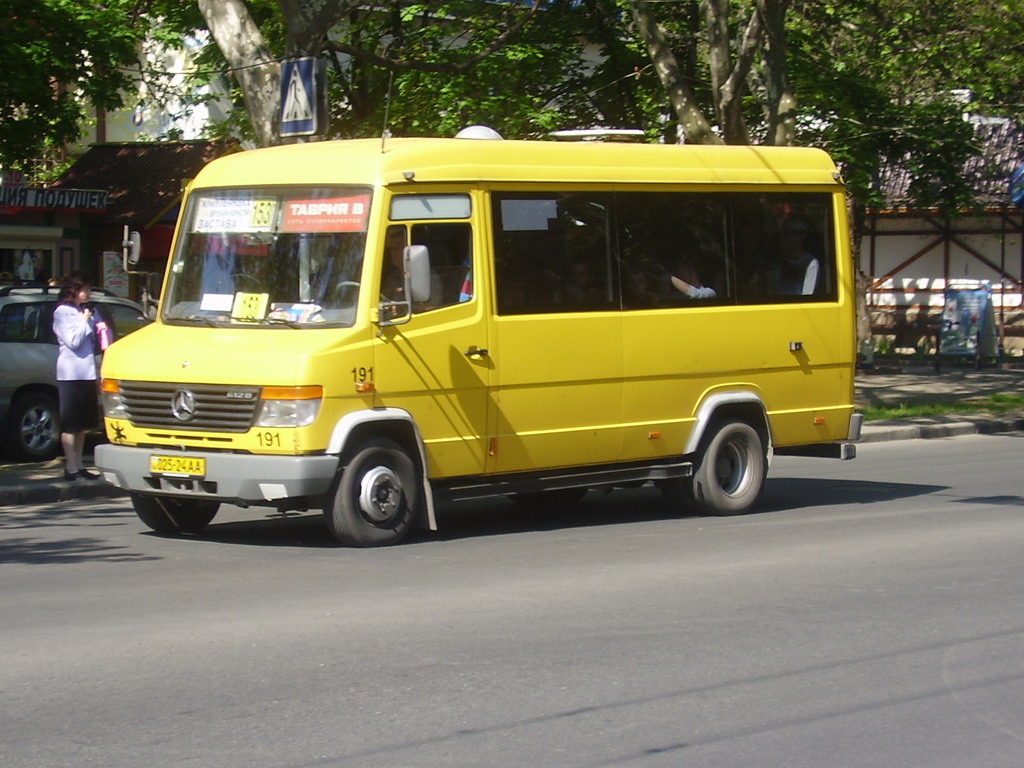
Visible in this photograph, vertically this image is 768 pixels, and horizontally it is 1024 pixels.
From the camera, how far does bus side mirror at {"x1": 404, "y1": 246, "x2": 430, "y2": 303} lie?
32.1 feet

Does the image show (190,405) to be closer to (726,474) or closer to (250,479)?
(250,479)

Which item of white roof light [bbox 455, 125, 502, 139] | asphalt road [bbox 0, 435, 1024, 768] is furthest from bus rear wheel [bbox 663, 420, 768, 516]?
white roof light [bbox 455, 125, 502, 139]

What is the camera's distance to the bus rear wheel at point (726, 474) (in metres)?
12.1

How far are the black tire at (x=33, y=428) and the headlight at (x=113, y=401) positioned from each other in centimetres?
542

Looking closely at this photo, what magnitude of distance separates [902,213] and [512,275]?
90.6 feet

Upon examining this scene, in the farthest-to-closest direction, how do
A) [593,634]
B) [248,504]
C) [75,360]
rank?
Result: 1. [75,360]
2. [248,504]
3. [593,634]

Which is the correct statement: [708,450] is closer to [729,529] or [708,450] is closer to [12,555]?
[729,529]

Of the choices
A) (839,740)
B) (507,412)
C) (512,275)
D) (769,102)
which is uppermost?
(769,102)

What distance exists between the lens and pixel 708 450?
1202 centimetres

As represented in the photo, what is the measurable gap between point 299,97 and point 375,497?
5877mm

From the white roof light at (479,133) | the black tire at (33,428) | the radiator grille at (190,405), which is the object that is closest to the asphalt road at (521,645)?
the radiator grille at (190,405)

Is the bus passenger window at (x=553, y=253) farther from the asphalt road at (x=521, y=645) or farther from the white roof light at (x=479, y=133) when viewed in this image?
the asphalt road at (x=521, y=645)

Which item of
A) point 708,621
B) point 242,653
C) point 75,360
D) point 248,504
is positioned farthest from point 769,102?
point 242,653

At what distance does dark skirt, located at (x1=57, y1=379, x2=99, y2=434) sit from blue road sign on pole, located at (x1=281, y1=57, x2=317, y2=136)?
3093 millimetres
